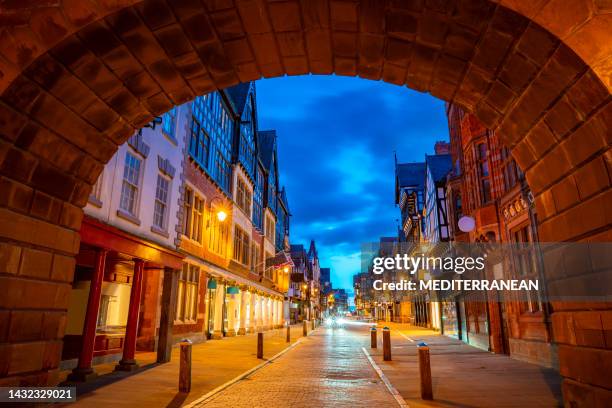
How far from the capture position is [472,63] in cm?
566

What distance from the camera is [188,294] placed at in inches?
742

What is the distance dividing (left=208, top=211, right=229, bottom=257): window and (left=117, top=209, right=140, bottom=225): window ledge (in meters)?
8.43

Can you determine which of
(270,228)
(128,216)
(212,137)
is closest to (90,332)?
(128,216)

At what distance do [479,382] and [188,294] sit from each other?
1322cm

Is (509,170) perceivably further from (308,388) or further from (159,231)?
(159,231)

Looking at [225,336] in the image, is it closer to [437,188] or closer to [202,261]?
[202,261]

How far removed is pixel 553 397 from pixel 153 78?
9.20m

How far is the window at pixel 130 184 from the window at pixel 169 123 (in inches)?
103

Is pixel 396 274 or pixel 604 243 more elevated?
pixel 396 274

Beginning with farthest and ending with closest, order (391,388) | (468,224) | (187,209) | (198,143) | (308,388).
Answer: (198,143)
(187,209)
(468,224)
(308,388)
(391,388)

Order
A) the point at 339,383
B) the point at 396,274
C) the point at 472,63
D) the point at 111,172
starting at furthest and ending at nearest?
the point at 396,274 → the point at 111,172 → the point at 339,383 → the point at 472,63

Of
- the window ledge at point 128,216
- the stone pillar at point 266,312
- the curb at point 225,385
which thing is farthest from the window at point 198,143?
the stone pillar at point 266,312

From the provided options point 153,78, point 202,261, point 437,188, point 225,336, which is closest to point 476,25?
point 153,78

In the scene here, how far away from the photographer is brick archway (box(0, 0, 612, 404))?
460 centimetres
